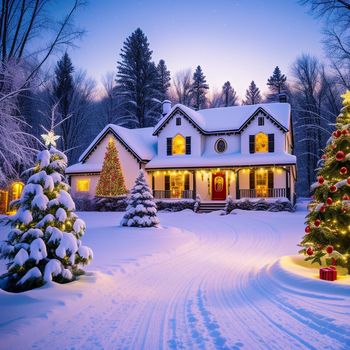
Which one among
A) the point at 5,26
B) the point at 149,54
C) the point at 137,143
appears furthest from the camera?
the point at 149,54

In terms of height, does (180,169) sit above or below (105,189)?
above

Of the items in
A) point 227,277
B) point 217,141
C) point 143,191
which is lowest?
point 227,277

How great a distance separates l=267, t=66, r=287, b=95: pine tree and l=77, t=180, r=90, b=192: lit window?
34.1 metres

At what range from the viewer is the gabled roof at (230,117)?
24938 millimetres

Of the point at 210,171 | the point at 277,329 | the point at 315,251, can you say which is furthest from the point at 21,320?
the point at 210,171

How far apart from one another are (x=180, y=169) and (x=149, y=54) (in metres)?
24.6

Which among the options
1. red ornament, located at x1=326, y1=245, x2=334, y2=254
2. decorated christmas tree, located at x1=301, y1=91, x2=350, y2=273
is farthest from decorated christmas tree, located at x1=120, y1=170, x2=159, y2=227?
red ornament, located at x1=326, y1=245, x2=334, y2=254

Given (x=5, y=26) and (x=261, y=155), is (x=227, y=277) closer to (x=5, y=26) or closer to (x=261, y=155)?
(x=5, y=26)

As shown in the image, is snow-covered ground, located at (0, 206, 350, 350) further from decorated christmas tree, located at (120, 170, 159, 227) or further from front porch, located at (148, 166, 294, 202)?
front porch, located at (148, 166, 294, 202)

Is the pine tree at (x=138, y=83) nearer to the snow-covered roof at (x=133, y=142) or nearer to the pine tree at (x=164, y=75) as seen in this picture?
the pine tree at (x=164, y=75)

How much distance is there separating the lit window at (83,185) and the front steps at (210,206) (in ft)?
36.7

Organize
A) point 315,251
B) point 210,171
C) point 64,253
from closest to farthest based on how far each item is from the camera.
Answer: point 64,253, point 315,251, point 210,171

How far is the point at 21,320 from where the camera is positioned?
4422 millimetres

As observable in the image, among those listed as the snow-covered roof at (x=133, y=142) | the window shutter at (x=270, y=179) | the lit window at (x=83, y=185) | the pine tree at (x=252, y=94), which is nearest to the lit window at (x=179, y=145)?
the snow-covered roof at (x=133, y=142)
